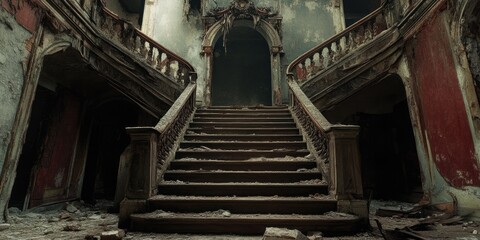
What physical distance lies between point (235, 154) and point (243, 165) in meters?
0.39

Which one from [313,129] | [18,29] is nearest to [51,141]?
[18,29]

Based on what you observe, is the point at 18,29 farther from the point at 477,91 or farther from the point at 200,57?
the point at 477,91

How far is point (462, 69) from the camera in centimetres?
444

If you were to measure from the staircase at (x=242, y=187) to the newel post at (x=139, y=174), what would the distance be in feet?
0.44

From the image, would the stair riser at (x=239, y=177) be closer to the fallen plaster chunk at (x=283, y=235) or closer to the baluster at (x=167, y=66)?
the fallen plaster chunk at (x=283, y=235)

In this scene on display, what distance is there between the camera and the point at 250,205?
3559mm

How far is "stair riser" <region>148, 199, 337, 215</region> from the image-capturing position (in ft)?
11.5

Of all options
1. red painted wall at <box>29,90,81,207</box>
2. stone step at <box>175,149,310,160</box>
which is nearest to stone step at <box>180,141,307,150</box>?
stone step at <box>175,149,310,160</box>

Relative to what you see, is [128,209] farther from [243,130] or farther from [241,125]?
[241,125]

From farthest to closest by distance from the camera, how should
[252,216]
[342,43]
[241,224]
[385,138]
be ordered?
[385,138]
[342,43]
[252,216]
[241,224]

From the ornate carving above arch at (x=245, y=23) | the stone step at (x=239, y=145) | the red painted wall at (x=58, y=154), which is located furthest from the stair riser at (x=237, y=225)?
the ornate carving above arch at (x=245, y=23)

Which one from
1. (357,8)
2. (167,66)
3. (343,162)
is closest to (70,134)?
(167,66)

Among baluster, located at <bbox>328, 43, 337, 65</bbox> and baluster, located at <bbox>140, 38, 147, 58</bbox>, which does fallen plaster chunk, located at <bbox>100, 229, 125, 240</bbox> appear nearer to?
baluster, located at <bbox>140, 38, 147, 58</bbox>

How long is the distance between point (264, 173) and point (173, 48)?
7449 mm
